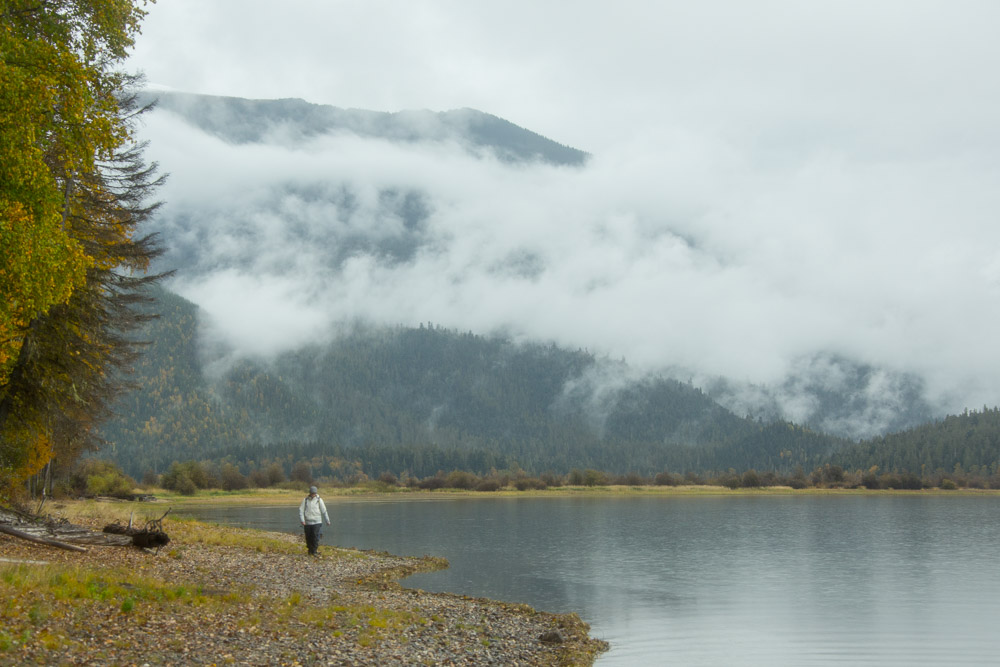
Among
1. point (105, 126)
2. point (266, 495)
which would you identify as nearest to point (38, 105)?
point (105, 126)

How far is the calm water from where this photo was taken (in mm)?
28250

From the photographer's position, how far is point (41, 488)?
57.0m

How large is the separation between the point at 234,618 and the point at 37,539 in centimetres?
993

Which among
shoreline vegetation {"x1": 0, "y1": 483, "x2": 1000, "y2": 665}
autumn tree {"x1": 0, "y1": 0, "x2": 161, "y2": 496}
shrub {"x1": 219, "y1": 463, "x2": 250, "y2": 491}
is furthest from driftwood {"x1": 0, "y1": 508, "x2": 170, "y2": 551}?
shrub {"x1": 219, "y1": 463, "x2": 250, "y2": 491}

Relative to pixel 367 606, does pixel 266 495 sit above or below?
below

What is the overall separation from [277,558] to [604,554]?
2771 centimetres

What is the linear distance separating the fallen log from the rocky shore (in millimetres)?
232

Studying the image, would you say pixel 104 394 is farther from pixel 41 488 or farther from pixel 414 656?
pixel 414 656

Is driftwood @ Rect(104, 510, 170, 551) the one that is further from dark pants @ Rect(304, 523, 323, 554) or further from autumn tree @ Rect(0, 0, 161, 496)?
dark pants @ Rect(304, 523, 323, 554)

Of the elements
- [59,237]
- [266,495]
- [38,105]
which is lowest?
[266,495]

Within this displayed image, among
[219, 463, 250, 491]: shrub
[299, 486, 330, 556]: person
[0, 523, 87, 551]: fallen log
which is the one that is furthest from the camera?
[219, 463, 250, 491]: shrub

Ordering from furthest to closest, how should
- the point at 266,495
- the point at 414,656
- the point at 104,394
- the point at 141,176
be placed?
the point at 266,495 → the point at 104,394 → the point at 141,176 → the point at 414,656

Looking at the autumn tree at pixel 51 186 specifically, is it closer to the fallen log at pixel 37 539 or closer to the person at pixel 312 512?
the fallen log at pixel 37 539

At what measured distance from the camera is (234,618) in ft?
67.5
